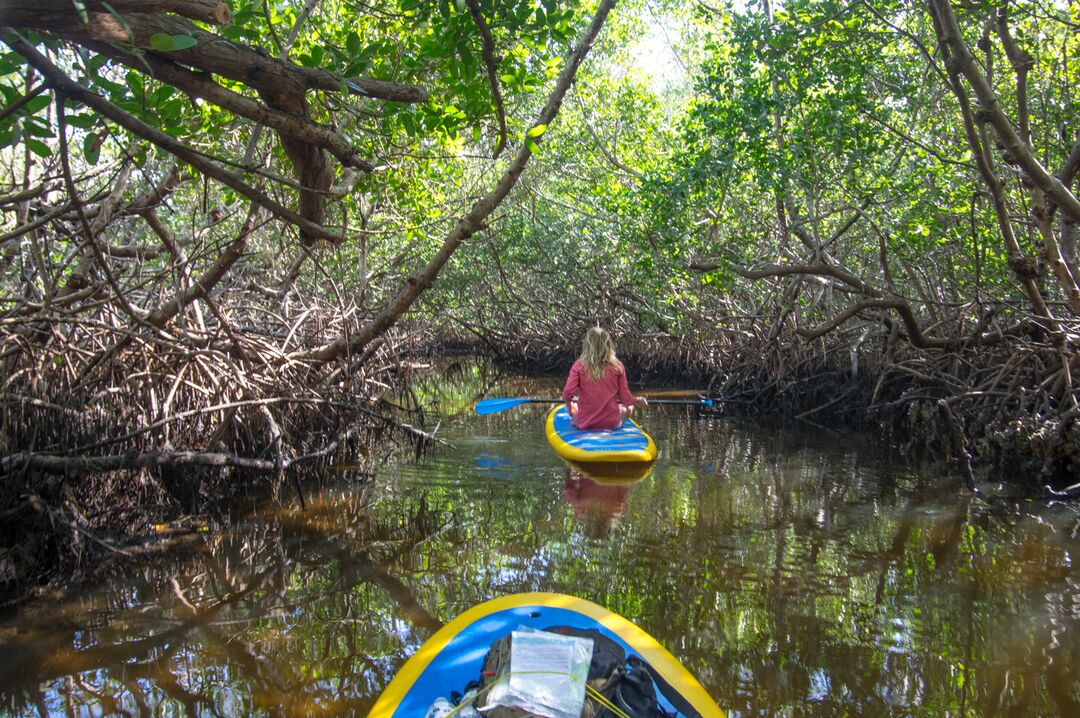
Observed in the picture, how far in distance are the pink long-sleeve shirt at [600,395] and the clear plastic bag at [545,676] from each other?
14.2ft

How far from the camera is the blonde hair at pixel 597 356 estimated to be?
6.52 metres

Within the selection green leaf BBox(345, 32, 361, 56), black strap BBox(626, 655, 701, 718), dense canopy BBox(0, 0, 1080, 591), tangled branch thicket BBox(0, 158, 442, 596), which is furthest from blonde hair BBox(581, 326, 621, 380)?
black strap BBox(626, 655, 701, 718)

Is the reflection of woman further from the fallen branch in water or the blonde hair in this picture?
the fallen branch in water

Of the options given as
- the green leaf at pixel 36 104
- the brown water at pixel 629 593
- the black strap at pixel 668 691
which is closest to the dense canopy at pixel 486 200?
the green leaf at pixel 36 104

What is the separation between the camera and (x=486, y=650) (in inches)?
95.9

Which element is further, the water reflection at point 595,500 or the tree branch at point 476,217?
the tree branch at point 476,217

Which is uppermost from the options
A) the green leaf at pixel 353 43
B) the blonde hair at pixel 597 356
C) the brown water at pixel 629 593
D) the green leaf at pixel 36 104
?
the green leaf at pixel 353 43

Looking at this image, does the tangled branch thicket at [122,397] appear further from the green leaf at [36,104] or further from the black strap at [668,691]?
the black strap at [668,691]

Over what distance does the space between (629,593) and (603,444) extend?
2.55 meters

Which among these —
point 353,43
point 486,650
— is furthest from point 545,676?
point 353,43

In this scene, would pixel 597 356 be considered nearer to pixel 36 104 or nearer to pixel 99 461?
pixel 99 461

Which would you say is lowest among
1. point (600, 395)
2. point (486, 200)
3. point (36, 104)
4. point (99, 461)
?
point (99, 461)

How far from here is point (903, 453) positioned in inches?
286

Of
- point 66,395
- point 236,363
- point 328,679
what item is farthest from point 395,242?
point 328,679
